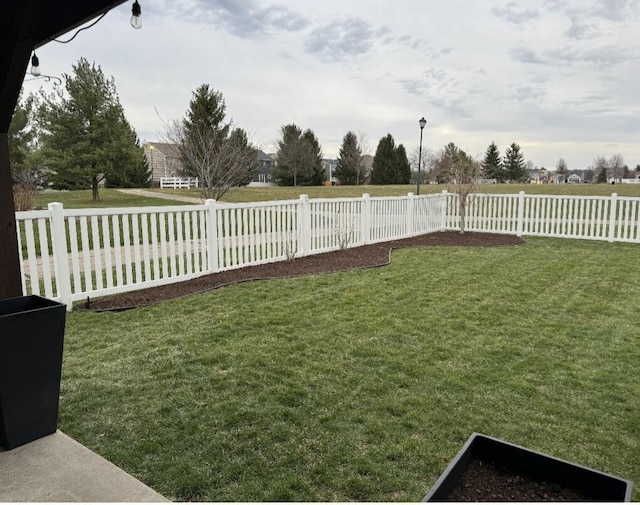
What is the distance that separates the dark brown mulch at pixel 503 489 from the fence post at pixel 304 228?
644 cm

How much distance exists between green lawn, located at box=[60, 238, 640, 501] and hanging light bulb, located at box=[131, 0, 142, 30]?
7.76ft

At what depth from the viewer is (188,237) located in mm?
5832

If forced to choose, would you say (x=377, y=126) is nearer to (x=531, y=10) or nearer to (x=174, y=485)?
(x=531, y=10)

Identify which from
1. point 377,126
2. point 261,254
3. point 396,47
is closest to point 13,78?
point 261,254

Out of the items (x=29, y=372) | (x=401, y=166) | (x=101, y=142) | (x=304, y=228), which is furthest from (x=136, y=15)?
(x=401, y=166)

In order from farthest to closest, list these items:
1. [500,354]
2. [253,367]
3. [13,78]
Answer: [500,354] < [253,367] < [13,78]

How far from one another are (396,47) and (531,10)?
364 centimetres

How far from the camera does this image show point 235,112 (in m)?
23.2

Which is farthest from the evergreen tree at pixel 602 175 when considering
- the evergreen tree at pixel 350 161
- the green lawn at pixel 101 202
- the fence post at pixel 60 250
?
the fence post at pixel 60 250

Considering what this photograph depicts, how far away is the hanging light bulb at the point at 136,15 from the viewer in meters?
2.79

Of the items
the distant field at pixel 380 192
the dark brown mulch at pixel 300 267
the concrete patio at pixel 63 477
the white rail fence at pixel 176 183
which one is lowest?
the concrete patio at pixel 63 477

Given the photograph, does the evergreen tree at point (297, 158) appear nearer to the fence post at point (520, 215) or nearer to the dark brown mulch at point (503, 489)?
the fence post at point (520, 215)

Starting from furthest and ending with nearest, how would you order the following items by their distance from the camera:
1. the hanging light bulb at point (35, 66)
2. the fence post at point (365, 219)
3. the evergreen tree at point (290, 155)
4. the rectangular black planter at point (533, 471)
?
the evergreen tree at point (290, 155) < the fence post at point (365, 219) < the hanging light bulb at point (35, 66) < the rectangular black planter at point (533, 471)

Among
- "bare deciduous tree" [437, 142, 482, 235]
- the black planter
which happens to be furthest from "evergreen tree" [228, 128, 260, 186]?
the black planter
